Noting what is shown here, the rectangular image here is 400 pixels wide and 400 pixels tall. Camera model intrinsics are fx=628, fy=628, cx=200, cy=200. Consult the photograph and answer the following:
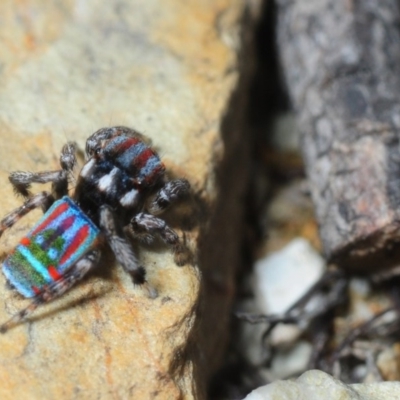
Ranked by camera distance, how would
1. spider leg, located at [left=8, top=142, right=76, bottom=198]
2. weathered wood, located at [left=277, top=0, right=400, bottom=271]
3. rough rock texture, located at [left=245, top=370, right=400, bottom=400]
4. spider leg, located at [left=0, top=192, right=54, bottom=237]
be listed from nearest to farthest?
rough rock texture, located at [left=245, top=370, right=400, bottom=400] → spider leg, located at [left=0, top=192, right=54, bottom=237] → spider leg, located at [left=8, top=142, right=76, bottom=198] → weathered wood, located at [left=277, top=0, right=400, bottom=271]

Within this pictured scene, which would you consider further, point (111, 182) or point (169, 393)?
point (111, 182)

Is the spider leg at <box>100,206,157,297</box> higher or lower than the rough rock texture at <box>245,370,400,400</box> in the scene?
higher

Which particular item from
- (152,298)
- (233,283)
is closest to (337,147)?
(233,283)

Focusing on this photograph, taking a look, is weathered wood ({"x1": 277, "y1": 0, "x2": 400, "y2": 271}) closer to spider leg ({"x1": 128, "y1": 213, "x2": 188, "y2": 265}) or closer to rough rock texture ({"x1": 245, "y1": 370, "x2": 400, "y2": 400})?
rough rock texture ({"x1": 245, "y1": 370, "x2": 400, "y2": 400})

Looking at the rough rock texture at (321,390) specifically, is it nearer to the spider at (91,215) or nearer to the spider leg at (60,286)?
the spider at (91,215)

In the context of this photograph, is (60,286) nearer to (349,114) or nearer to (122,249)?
(122,249)

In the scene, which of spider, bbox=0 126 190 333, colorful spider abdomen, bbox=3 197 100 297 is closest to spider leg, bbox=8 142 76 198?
spider, bbox=0 126 190 333

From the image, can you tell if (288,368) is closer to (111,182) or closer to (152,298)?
(152,298)

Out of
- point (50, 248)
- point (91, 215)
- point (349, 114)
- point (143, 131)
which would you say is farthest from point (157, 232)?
point (349, 114)
